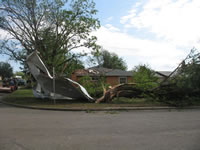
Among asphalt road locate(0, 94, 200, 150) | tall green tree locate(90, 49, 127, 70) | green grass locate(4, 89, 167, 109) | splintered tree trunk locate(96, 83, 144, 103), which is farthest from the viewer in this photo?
tall green tree locate(90, 49, 127, 70)

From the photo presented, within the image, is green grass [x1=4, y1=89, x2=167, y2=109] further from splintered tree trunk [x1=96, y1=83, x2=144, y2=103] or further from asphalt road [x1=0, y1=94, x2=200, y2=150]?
asphalt road [x1=0, y1=94, x2=200, y2=150]

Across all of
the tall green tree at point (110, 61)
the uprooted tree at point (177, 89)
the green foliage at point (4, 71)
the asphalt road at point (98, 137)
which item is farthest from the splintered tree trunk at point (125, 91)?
the green foliage at point (4, 71)

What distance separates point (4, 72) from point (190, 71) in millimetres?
80432

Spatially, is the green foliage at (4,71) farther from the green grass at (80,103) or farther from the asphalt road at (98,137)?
the asphalt road at (98,137)

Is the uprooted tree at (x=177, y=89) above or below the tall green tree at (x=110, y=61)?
below

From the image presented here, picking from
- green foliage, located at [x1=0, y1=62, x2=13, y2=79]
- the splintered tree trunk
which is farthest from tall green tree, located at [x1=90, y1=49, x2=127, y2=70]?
the splintered tree trunk

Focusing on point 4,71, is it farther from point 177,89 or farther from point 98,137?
point 98,137

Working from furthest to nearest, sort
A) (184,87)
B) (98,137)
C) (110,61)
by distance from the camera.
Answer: (110,61) < (184,87) < (98,137)

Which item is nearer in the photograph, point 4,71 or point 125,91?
point 125,91

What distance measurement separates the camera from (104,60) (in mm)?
73125

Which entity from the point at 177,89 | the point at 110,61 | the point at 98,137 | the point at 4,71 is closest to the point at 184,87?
the point at 177,89

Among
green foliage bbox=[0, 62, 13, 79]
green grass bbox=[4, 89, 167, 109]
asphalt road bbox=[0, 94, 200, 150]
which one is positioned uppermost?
green foliage bbox=[0, 62, 13, 79]

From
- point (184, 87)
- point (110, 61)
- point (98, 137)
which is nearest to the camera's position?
point (98, 137)

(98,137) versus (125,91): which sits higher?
(125,91)
